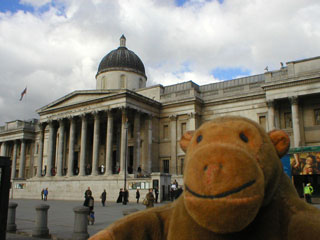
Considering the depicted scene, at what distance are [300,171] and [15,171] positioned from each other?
4478 cm

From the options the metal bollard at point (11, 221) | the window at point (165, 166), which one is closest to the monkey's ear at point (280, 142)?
the metal bollard at point (11, 221)

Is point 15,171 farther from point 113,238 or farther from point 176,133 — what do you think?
point 113,238

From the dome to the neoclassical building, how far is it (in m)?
0.13

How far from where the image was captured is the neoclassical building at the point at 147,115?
27953 mm

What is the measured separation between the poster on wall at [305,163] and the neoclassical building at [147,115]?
620cm

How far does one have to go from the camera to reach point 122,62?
40.5 meters

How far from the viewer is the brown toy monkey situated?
1.79 m

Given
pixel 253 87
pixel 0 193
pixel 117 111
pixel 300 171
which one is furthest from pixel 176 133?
pixel 0 193

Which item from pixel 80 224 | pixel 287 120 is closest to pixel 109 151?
pixel 287 120

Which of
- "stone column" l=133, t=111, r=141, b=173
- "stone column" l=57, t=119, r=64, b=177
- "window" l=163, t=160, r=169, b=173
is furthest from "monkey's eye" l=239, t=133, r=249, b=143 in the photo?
"stone column" l=57, t=119, r=64, b=177

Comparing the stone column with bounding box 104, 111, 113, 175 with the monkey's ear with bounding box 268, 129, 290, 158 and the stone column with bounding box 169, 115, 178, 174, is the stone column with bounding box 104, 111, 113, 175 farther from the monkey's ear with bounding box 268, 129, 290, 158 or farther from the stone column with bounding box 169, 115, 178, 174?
the monkey's ear with bounding box 268, 129, 290, 158

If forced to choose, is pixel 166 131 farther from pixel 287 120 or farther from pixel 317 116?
pixel 317 116

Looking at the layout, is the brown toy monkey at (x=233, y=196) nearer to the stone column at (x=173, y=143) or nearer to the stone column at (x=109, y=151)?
the stone column at (x=109, y=151)

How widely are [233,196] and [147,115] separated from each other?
32438 millimetres
